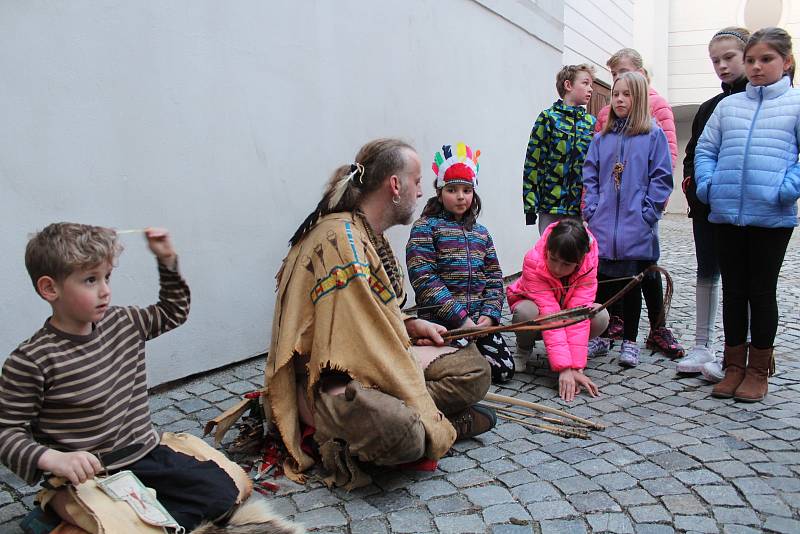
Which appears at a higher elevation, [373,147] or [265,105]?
[265,105]

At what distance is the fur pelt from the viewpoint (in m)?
2.37

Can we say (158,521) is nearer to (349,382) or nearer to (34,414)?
(34,414)

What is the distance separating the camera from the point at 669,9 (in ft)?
52.2

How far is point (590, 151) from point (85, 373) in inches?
141

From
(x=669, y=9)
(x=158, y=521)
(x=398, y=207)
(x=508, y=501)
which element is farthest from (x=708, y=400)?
(x=669, y=9)

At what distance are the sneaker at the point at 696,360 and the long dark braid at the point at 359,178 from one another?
234 cm

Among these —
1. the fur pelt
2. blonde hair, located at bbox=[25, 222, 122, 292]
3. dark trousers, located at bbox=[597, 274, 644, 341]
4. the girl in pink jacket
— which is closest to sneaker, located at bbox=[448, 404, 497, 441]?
the girl in pink jacket

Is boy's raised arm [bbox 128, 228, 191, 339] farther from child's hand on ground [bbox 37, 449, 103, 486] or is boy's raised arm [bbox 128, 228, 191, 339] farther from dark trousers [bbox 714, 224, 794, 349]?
dark trousers [bbox 714, 224, 794, 349]

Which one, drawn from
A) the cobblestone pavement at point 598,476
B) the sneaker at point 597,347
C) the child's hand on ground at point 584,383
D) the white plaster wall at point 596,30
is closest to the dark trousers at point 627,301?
the sneaker at point 597,347

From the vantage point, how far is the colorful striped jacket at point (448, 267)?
4195mm

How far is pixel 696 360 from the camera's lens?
4.37 meters

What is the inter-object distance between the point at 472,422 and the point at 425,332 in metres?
0.47

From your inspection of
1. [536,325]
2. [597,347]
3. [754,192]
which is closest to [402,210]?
[536,325]

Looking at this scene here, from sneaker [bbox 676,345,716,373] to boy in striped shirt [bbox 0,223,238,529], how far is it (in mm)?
2939
